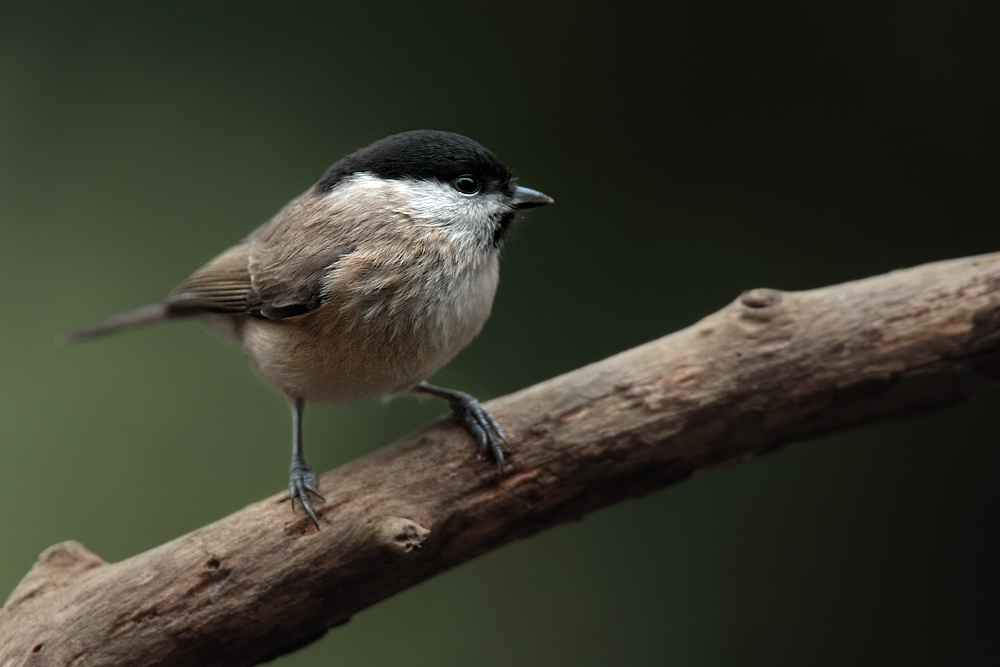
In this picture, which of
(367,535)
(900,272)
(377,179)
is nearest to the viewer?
(367,535)

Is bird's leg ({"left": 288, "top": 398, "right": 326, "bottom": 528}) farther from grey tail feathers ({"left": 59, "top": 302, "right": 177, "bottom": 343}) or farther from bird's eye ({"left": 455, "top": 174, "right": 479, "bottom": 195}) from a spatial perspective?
bird's eye ({"left": 455, "top": 174, "right": 479, "bottom": 195})

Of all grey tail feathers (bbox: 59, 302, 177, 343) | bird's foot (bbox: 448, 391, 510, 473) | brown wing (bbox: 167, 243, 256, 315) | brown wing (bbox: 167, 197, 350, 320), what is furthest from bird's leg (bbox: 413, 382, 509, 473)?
grey tail feathers (bbox: 59, 302, 177, 343)

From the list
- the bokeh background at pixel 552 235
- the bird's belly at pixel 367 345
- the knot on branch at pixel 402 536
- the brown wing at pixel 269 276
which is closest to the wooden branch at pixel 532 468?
the knot on branch at pixel 402 536

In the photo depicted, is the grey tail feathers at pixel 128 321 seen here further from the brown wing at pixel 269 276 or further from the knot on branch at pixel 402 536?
the knot on branch at pixel 402 536

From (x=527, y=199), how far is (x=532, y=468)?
1.85 feet

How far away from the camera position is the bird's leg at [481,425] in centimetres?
174

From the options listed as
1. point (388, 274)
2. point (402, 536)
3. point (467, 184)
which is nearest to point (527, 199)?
point (467, 184)

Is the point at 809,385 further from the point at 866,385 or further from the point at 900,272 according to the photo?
the point at 900,272

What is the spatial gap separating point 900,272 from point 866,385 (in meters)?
0.29

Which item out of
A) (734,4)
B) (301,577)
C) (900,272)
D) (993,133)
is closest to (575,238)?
(734,4)

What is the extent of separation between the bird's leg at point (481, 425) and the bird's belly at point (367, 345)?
0.33 ft

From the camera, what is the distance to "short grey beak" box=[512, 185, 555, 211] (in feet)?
5.72

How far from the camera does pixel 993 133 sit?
99.5 inches

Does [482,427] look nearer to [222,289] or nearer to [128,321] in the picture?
[222,289]
